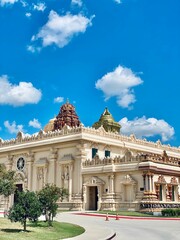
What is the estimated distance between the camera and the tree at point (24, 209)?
21.5 m

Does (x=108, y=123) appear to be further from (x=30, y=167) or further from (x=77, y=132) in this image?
(x=77, y=132)

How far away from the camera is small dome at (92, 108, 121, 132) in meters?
67.2

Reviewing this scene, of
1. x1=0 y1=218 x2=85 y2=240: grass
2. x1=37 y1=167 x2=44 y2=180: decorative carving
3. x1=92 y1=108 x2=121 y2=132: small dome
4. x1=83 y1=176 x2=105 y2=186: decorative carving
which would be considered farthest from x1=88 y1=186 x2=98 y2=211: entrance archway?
x1=0 y1=218 x2=85 y2=240: grass

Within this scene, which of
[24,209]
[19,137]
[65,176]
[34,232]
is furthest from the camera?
[19,137]

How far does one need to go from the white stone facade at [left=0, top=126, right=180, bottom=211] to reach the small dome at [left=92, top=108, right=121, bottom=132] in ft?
30.8

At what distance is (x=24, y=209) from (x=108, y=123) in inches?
1833

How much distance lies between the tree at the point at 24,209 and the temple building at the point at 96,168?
20255 millimetres

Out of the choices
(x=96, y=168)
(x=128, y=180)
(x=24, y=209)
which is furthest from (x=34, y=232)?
(x=96, y=168)

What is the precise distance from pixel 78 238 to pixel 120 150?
3523 cm

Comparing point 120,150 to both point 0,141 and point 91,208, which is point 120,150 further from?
point 0,141

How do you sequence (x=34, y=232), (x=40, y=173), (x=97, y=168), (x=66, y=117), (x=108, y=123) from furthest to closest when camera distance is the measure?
(x=66, y=117)
(x=108, y=123)
(x=40, y=173)
(x=97, y=168)
(x=34, y=232)

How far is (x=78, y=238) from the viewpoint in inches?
741

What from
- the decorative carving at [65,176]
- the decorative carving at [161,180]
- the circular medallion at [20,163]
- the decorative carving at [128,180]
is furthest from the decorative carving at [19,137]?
the decorative carving at [161,180]

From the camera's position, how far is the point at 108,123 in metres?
67.7
